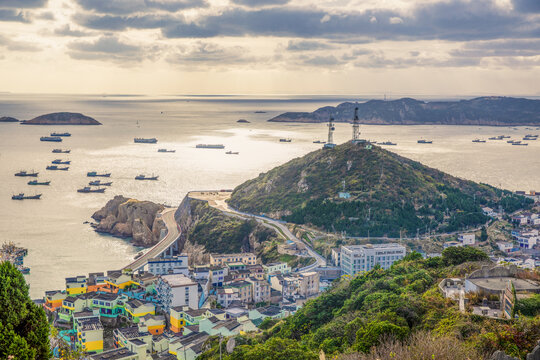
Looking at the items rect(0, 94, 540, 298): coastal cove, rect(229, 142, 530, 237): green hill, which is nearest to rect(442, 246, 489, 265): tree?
rect(229, 142, 530, 237): green hill

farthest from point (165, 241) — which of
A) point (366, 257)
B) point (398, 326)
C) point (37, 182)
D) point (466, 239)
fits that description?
point (37, 182)

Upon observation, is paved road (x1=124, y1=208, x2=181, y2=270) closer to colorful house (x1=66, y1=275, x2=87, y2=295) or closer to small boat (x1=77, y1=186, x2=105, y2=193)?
colorful house (x1=66, y1=275, x2=87, y2=295)

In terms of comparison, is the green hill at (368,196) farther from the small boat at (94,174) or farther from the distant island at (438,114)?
the distant island at (438,114)

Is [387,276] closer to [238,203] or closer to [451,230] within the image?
[451,230]

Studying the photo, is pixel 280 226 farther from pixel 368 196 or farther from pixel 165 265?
pixel 165 265

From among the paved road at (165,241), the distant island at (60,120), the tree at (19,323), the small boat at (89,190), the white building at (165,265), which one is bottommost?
the paved road at (165,241)

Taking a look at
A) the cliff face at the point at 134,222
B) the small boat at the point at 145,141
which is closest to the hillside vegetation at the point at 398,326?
the cliff face at the point at 134,222
